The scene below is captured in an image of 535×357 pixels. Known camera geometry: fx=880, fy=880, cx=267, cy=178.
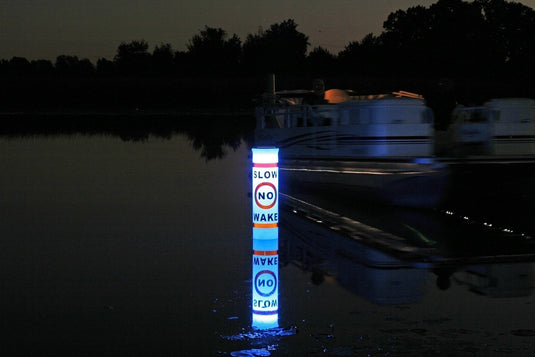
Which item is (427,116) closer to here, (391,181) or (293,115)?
(391,181)

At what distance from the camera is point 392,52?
90.3 meters

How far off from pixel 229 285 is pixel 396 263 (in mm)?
2258

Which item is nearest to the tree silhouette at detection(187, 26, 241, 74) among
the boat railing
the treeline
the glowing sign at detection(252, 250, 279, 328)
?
the treeline

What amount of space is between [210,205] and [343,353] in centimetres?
1042

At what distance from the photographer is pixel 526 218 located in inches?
597

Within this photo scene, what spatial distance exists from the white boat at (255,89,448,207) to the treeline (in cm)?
6468

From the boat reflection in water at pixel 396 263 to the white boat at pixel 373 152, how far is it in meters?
2.77

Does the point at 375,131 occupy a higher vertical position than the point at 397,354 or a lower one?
higher

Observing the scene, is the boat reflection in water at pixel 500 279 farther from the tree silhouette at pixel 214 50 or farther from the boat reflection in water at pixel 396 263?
the tree silhouette at pixel 214 50

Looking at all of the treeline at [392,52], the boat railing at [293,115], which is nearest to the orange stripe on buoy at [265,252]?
the boat railing at [293,115]

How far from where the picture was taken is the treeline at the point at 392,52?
88.8 m

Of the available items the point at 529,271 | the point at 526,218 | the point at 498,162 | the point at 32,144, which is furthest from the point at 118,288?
the point at 32,144

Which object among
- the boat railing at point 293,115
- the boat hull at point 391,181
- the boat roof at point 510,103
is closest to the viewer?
the boat hull at point 391,181

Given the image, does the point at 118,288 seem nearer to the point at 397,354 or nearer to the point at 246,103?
the point at 397,354
